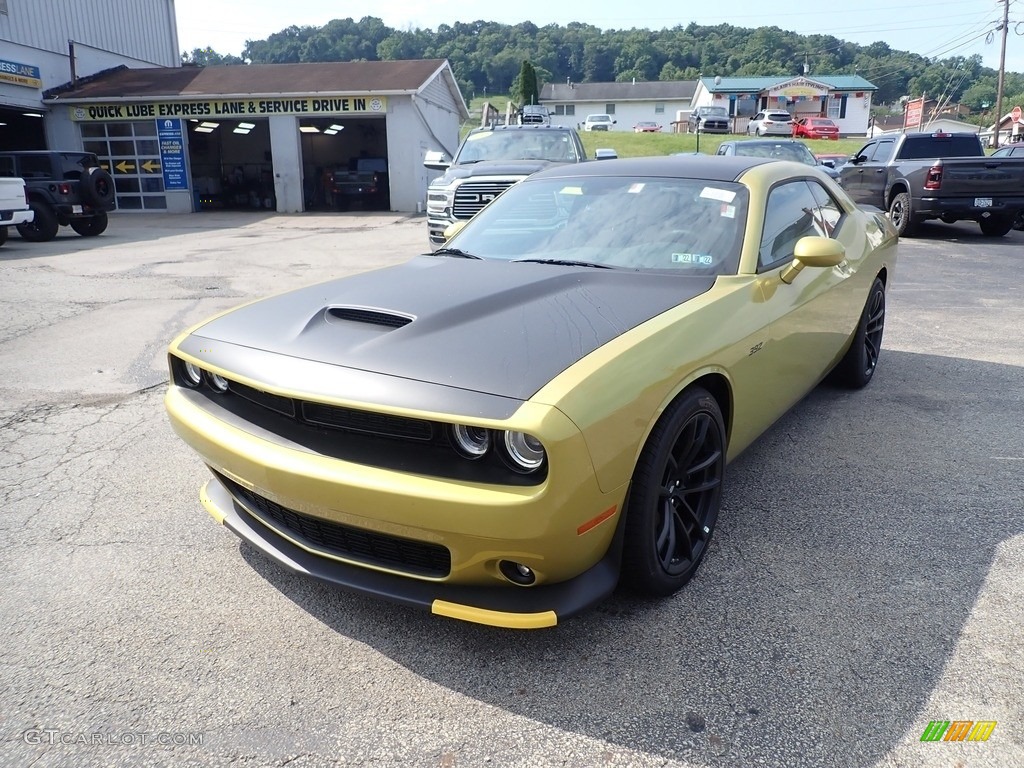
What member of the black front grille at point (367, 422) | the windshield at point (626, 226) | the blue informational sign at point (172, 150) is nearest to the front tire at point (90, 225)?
the blue informational sign at point (172, 150)

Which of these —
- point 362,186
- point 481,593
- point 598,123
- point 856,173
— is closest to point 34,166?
point 362,186

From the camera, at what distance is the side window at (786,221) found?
11.1 feet

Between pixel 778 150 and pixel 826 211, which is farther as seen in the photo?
pixel 778 150

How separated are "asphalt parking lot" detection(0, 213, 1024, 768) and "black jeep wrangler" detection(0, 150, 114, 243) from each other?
12525 mm

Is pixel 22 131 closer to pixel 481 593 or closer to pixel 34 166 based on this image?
pixel 34 166

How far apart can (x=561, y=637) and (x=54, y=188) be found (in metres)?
16.0

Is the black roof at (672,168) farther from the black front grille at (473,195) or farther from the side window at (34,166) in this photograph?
the side window at (34,166)

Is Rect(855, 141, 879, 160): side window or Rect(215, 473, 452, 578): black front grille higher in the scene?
Rect(855, 141, 879, 160): side window

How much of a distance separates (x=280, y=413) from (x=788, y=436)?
288cm

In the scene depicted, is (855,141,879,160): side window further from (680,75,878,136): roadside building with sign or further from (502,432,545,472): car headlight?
(680,75,878,136): roadside building with sign

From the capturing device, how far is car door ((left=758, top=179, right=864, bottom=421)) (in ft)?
10.8

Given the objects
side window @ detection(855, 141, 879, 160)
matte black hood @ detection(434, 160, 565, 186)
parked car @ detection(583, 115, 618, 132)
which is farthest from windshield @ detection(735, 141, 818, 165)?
parked car @ detection(583, 115, 618, 132)

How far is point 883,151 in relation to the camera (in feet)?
45.9

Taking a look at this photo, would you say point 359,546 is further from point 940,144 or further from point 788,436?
point 940,144
